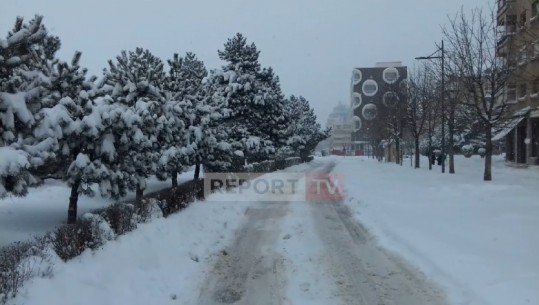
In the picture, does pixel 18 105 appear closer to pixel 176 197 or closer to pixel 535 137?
pixel 176 197

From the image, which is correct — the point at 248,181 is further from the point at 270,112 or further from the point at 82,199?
the point at 82,199

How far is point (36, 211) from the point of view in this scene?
42.1 ft

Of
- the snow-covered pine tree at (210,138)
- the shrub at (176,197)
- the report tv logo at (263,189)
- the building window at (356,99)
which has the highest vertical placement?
the building window at (356,99)

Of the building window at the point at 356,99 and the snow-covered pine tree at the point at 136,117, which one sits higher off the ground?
the building window at the point at 356,99

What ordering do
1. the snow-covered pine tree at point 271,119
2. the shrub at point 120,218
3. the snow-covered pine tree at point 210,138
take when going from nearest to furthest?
the shrub at point 120,218
the snow-covered pine tree at point 210,138
the snow-covered pine tree at point 271,119

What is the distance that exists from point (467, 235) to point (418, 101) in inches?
1189

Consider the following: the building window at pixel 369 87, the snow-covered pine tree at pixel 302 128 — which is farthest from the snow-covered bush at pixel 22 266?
the building window at pixel 369 87

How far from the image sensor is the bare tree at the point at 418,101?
35031 millimetres

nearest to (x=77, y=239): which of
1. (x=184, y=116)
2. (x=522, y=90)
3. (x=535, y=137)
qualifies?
(x=184, y=116)

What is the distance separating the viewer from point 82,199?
15.2 metres

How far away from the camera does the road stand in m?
6.38

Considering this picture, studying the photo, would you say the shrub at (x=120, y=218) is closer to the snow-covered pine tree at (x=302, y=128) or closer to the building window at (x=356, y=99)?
the snow-covered pine tree at (x=302, y=128)

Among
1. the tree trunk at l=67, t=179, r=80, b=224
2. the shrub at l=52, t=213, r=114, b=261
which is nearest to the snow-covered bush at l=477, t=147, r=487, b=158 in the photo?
the tree trunk at l=67, t=179, r=80, b=224

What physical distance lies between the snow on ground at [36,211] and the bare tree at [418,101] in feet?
81.2
